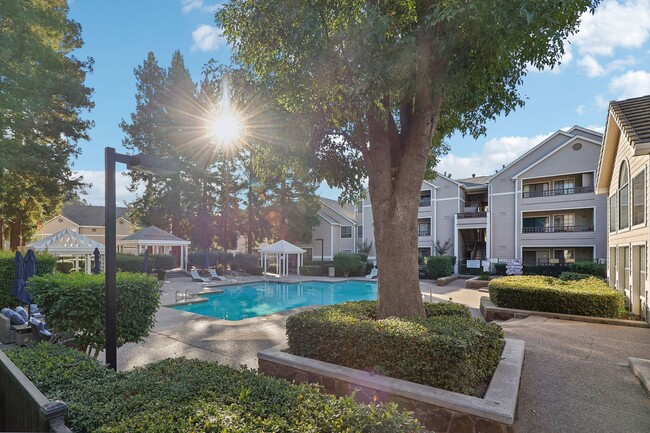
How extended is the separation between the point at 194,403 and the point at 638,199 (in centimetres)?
1207

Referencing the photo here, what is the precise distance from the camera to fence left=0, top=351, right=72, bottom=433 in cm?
255

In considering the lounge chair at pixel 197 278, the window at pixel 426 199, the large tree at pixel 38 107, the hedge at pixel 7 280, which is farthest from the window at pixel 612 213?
the large tree at pixel 38 107

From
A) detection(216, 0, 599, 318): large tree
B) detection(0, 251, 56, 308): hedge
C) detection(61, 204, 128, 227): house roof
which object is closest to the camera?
detection(216, 0, 599, 318): large tree

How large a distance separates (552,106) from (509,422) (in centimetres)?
855

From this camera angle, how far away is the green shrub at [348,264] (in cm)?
2614

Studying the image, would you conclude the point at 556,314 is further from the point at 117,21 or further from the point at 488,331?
the point at 117,21

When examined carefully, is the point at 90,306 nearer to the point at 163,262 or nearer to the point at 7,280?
the point at 7,280

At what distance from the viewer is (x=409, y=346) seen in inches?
169

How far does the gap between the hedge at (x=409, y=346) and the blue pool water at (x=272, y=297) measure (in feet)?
27.3

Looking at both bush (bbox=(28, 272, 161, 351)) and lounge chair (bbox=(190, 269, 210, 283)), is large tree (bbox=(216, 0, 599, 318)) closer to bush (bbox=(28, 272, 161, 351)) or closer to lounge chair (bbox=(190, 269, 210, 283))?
bush (bbox=(28, 272, 161, 351))

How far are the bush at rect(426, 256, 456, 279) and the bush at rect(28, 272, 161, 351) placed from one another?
833 inches

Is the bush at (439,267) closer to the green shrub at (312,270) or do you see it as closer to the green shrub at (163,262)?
the green shrub at (312,270)

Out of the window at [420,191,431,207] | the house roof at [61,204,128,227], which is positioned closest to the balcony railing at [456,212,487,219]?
the window at [420,191,431,207]

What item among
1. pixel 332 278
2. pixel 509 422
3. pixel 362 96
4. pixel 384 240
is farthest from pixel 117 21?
pixel 332 278
